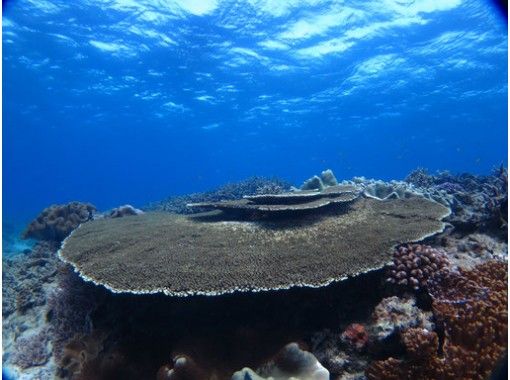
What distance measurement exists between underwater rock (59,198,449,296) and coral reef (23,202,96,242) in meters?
5.17

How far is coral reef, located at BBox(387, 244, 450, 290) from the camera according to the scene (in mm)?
4742

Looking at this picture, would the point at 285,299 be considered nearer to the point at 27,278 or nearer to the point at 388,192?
the point at 388,192

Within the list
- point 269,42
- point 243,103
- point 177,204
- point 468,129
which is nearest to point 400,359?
point 177,204

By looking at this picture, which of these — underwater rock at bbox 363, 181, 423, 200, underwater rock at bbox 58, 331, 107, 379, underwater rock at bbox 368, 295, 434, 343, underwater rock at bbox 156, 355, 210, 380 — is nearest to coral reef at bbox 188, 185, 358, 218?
underwater rock at bbox 363, 181, 423, 200

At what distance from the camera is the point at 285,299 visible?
508cm

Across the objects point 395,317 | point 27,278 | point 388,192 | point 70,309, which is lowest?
point 395,317

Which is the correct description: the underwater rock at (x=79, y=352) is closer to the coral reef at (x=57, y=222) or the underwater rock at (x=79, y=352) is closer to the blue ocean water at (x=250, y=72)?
the blue ocean water at (x=250, y=72)

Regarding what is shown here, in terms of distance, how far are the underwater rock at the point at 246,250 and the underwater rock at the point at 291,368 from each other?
2.73ft

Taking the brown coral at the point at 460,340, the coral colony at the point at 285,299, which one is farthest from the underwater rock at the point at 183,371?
the brown coral at the point at 460,340

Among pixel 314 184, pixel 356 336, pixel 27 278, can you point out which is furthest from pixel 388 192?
pixel 27 278

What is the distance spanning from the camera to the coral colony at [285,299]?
3961mm

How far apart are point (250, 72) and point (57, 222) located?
26.4 m

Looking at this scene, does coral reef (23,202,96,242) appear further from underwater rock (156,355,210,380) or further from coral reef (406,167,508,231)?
coral reef (406,167,508,231)

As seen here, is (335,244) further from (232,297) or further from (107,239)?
(107,239)
